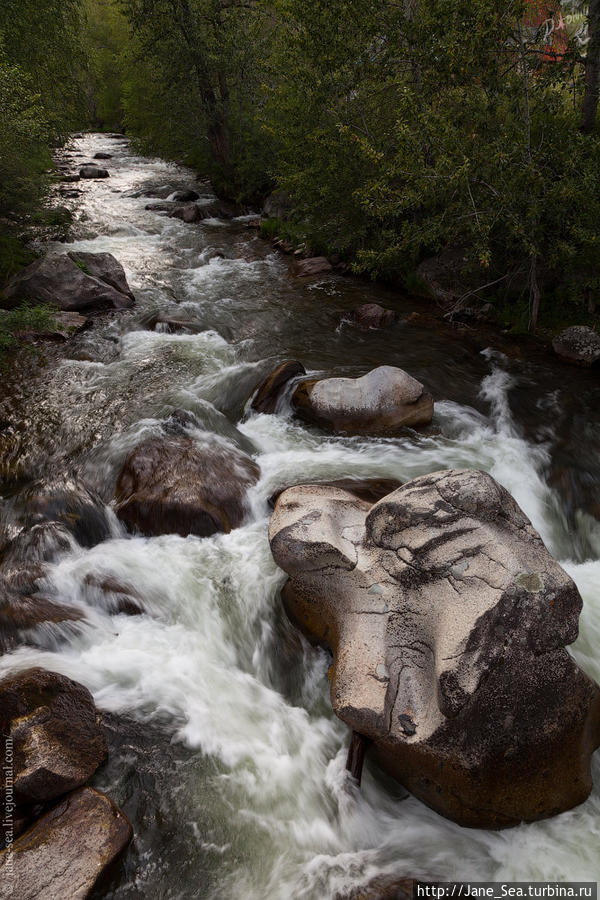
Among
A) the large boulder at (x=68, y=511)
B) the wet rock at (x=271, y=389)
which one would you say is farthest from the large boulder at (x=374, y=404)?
the large boulder at (x=68, y=511)

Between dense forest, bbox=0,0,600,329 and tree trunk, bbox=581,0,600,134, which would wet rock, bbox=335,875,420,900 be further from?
tree trunk, bbox=581,0,600,134

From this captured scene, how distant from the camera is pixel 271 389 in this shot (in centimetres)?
846

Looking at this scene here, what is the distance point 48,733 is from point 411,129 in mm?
10784

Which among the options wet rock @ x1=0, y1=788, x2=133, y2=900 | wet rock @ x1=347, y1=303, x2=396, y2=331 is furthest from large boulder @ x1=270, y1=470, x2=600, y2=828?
wet rock @ x1=347, y1=303, x2=396, y2=331

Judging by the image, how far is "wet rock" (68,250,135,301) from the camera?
1231cm

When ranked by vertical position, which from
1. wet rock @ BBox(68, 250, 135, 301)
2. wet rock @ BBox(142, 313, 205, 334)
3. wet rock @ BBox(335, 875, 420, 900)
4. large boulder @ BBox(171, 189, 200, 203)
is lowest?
wet rock @ BBox(335, 875, 420, 900)

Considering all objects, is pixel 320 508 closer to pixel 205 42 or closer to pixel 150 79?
pixel 205 42

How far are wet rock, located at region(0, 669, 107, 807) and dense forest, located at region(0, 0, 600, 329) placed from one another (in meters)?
8.55

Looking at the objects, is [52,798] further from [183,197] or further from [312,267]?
[183,197]

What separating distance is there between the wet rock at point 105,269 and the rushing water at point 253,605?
143 cm

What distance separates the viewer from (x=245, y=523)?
6.16 m

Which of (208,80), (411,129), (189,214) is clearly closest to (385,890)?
(411,129)

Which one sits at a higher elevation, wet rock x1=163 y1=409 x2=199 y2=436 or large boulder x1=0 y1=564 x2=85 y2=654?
wet rock x1=163 y1=409 x2=199 y2=436

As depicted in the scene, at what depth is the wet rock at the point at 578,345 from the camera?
925cm
